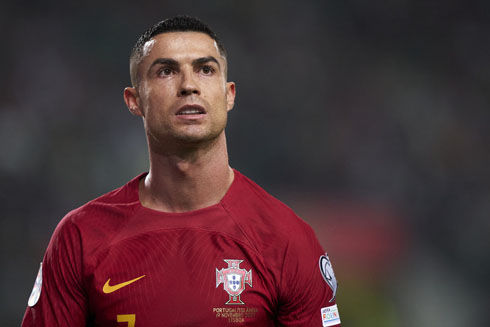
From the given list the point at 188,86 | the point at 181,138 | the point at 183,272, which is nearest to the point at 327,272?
the point at 183,272

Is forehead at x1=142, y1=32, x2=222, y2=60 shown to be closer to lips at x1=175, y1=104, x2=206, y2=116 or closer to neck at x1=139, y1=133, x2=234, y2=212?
lips at x1=175, y1=104, x2=206, y2=116

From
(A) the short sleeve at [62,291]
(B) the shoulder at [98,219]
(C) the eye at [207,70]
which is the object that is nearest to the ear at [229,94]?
(C) the eye at [207,70]

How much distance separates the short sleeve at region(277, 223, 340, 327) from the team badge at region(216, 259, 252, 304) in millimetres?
182

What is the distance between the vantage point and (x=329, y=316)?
3.16 m

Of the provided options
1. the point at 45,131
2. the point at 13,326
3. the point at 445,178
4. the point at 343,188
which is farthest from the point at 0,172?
the point at 445,178

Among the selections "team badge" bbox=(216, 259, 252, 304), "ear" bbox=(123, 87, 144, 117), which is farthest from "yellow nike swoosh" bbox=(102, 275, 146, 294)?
"ear" bbox=(123, 87, 144, 117)

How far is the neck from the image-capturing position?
3.15m

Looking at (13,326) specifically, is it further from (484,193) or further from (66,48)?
(484,193)

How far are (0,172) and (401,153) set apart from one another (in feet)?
12.2

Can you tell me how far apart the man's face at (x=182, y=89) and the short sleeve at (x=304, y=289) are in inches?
26.7

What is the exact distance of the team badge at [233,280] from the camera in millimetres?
2994

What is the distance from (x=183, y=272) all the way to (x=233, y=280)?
0.23 m

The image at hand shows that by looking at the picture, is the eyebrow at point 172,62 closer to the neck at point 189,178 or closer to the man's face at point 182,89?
the man's face at point 182,89

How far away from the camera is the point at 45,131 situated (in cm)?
610
